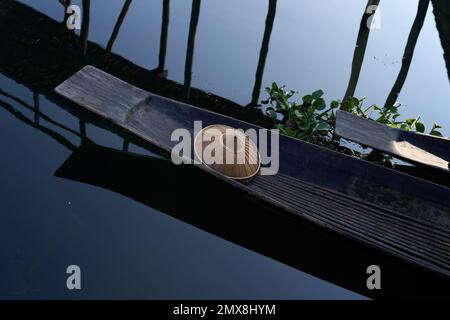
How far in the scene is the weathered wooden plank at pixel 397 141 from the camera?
143 inches

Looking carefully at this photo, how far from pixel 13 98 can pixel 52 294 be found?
2.26 m

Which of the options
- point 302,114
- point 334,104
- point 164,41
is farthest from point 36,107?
point 334,104

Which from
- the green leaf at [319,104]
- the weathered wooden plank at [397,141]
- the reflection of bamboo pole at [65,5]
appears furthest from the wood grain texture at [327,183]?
the reflection of bamboo pole at [65,5]

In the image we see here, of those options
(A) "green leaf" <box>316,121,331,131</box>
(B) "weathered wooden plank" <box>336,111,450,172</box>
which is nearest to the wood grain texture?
(B) "weathered wooden plank" <box>336,111,450,172</box>

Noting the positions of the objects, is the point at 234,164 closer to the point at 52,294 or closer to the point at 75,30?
the point at 52,294

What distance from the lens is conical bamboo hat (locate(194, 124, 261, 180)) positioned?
3.15 m

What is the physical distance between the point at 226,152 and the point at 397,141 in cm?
181

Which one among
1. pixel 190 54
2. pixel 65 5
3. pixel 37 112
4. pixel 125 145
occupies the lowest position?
pixel 125 145

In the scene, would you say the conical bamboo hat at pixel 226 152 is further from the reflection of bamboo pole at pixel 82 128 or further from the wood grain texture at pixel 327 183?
the reflection of bamboo pole at pixel 82 128

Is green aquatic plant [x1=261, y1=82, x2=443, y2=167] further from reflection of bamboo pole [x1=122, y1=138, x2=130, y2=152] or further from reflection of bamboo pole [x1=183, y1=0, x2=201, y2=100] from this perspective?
reflection of bamboo pole [x1=122, y1=138, x2=130, y2=152]

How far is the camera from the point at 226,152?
3.14m

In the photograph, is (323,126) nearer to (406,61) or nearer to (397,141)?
(397,141)

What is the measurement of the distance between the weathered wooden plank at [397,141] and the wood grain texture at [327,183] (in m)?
0.32

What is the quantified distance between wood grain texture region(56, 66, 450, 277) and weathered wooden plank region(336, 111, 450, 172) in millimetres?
319
